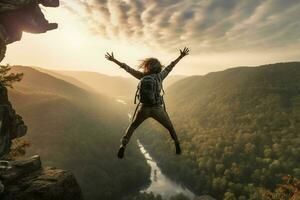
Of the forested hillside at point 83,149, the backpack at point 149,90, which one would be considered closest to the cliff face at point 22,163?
the backpack at point 149,90

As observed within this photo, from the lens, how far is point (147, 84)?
9727 mm

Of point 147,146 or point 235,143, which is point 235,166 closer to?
point 235,143

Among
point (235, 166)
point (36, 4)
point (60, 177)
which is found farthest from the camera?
point (235, 166)

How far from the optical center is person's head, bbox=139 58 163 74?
10031mm

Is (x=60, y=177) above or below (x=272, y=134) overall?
above

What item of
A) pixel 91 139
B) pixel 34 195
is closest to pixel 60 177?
pixel 34 195

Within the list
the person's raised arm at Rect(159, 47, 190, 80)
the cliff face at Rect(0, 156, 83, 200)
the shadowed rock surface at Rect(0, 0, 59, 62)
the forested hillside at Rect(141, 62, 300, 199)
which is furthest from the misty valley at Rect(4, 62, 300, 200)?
the person's raised arm at Rect(159, 47, 190, 80)

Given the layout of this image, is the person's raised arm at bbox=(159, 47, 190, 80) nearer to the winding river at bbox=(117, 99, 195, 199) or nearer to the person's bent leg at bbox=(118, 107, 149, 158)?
the person's bent leg at bbox=(118, 107, 149, 158)

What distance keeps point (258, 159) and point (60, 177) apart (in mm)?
120845

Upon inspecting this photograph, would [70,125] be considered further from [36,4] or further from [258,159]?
[36,4]

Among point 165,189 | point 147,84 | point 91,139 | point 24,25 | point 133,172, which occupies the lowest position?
point 165,189

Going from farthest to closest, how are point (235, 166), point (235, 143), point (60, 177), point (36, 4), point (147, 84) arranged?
point (235, 143)
point (235, 166)
point (36, 4)
point (60, 177)
point (147, 84)

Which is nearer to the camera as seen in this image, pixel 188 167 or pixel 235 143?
pixel 188 167

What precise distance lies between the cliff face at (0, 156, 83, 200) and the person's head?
17817 mm
